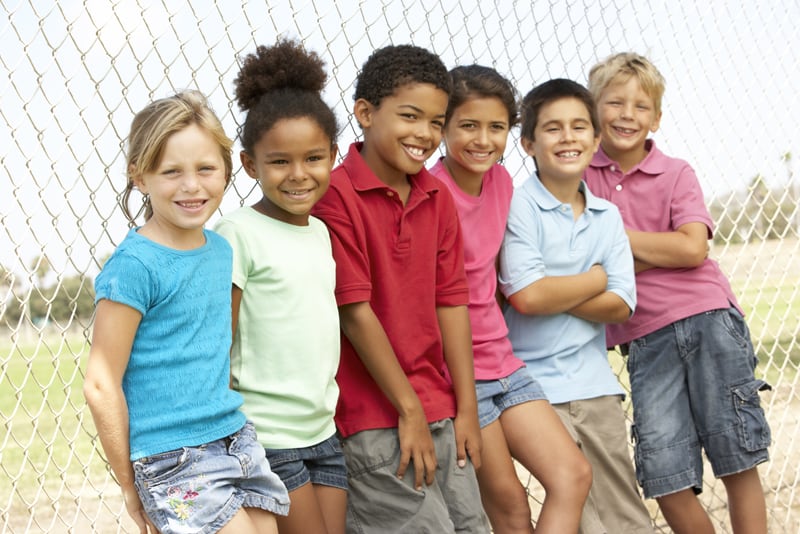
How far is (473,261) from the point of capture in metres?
2.67

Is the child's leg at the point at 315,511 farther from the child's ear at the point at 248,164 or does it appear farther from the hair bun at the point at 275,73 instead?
the hair bun at the point at 275,73

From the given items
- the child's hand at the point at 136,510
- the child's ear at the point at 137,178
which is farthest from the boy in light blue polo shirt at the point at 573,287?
the child's hand at the point at 136,510

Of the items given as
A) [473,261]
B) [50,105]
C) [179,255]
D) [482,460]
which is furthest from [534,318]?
[50,105]

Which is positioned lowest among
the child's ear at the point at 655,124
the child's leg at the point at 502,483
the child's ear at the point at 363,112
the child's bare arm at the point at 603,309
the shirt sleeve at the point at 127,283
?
the child's leg at the point at 502,483

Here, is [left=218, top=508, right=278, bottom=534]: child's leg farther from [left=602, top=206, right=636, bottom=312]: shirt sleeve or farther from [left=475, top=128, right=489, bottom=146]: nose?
[left=602, top=206, right=636, bottom=312]: shirt sleeve

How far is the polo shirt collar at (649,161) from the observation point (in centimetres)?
315

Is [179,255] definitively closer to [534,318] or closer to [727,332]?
[534,318]

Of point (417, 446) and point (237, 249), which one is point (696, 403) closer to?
point (417, 446)

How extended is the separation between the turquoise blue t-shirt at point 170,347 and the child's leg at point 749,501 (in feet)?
6.37

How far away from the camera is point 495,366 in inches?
104

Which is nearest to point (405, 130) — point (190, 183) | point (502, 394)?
point (190, 183)

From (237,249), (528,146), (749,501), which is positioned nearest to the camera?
(237,249)

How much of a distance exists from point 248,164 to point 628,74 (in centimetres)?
148

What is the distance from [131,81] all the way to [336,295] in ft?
2.67
